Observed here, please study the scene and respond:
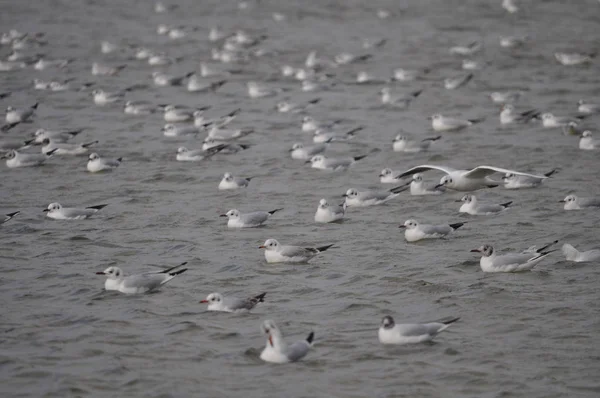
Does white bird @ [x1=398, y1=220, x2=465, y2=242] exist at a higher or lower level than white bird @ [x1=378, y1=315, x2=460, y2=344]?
lower

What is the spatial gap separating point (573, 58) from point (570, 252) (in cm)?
1706

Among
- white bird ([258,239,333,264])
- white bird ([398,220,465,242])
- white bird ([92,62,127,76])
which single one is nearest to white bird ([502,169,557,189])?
white bird ([398,220,465,242])

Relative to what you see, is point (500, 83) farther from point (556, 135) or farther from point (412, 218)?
point (412, 218)

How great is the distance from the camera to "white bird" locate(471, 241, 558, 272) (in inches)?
557

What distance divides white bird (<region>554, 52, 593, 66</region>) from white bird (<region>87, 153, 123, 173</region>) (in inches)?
588

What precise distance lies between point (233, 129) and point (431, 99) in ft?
19.6

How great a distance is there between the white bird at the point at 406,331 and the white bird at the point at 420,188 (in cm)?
702

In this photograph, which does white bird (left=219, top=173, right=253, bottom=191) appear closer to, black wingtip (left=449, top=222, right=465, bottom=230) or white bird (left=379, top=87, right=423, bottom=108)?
black wingtip (left=449, top=222, right=465, bottom=230)

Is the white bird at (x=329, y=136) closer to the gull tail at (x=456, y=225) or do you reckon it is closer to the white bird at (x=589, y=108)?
the white bird at (x=589, y=108)

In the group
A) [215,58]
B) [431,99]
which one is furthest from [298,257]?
[215,58]

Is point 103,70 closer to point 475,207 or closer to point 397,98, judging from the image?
point 397,98

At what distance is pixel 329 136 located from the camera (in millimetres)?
23031

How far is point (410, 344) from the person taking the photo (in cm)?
1177

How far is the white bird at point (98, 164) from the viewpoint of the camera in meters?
20.7
